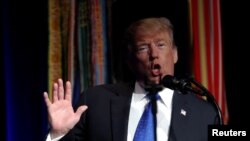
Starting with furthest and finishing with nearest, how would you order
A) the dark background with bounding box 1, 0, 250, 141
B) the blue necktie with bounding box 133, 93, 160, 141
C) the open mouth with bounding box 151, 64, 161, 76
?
the dark background with bounding box 1, 0, 250, 141
the open mouth with bounding box 151, 64, 161, 76
the blue necktie with bounding box 133, 93, 160, 141

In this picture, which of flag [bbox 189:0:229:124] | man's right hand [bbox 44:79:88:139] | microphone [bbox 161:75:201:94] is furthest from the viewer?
flag [bbox 189:0:229:124]

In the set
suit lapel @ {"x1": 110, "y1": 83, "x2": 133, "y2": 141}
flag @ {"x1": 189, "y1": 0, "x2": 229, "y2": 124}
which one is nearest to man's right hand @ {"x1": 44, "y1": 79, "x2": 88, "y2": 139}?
suit lapel @ {"x1": 110, "y1": 83, "x2": 133, "y2": 141}

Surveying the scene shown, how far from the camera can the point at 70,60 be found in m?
2.56

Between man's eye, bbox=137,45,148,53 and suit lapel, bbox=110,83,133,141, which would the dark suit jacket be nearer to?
suit lapel, bbox=110,83,133,141

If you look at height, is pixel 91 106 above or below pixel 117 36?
below

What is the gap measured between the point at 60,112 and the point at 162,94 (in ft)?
1.58

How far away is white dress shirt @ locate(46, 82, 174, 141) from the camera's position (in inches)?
71.8

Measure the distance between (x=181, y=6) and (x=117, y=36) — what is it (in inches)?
15.9

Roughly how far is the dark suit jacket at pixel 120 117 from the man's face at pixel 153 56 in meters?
0.11

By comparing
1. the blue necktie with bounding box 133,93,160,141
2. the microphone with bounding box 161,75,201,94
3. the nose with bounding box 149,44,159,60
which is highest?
the nose with bounding box 149,44,159,60
